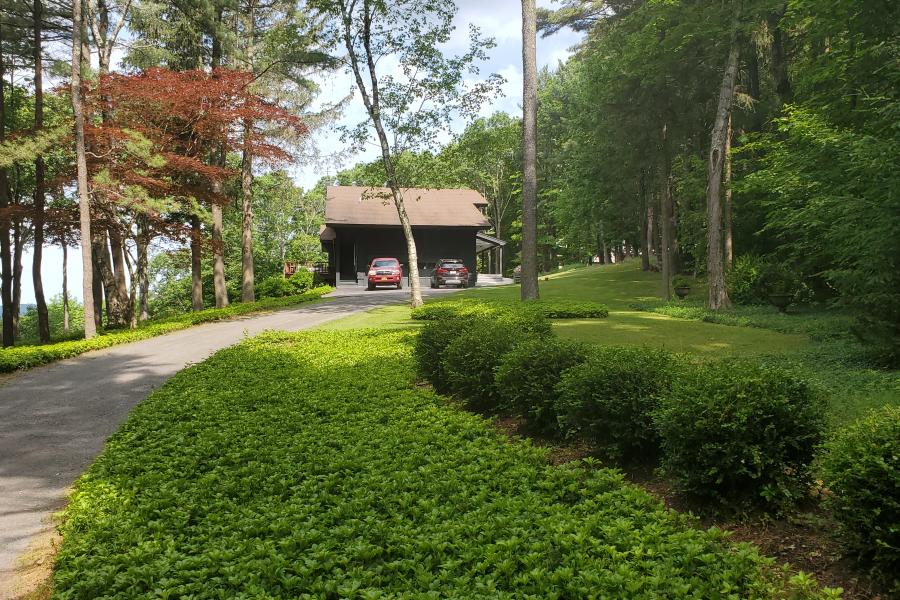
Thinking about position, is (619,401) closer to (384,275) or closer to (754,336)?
(754,336)

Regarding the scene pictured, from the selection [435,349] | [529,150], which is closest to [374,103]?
[529,150]

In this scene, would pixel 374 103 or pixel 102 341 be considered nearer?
pixel 102 341

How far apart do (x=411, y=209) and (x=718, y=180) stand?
25.9m

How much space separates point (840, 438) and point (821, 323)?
13.2 meters

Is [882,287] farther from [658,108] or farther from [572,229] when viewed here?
[572,229]

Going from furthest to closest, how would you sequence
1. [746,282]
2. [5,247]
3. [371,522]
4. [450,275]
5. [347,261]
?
[347,261], [450,275], [746,282], [5,247], [371,522]

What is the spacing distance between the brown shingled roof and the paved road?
22.3m

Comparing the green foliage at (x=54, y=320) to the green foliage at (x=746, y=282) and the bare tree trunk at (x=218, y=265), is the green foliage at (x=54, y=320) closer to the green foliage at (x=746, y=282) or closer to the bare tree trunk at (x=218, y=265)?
the bare tree trunk at (x=218, y=265)

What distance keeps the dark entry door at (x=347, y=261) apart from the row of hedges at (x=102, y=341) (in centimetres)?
1586

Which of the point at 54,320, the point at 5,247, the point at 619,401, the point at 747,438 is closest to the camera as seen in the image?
the point at 747,438

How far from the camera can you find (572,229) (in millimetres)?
44906

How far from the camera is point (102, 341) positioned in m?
14.9

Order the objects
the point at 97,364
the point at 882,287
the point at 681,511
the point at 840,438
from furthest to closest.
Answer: the point at 97,364 < the point at 882,287 < the point at 681,511 < the point at 840,438

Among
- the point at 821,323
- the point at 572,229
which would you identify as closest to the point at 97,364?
the point at 821,323
